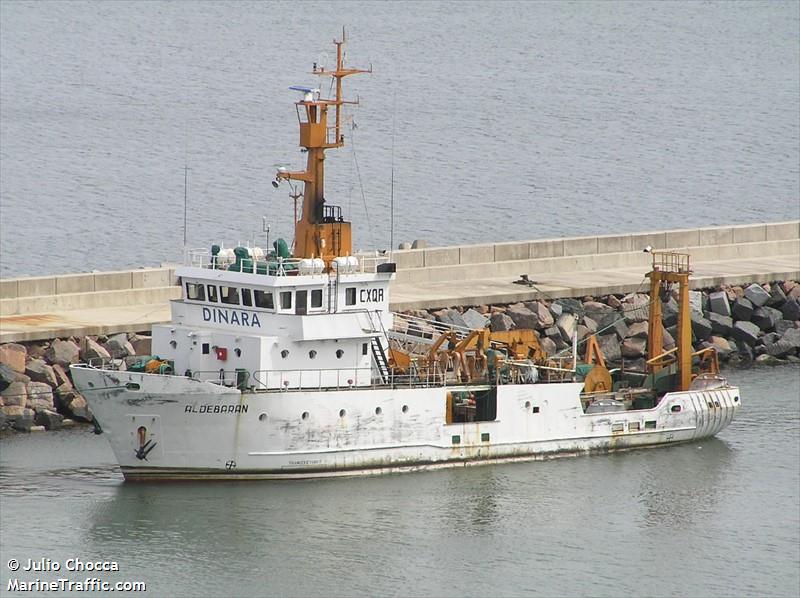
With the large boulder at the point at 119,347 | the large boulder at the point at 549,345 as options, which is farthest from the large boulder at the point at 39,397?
the large boulder at the point at 549,345

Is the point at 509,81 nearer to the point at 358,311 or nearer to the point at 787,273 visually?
the point at 787,273

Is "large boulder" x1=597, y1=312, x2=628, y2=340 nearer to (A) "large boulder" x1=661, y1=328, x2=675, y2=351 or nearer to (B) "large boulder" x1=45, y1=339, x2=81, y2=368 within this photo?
(A) "large boulder" x1=661, y1=328, x2=675, y2=351

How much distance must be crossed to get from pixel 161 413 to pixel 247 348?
1985mm

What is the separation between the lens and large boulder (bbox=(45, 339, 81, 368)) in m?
41.5

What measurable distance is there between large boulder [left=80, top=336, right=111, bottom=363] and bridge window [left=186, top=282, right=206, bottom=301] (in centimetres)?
462

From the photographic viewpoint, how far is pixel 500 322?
155 ft

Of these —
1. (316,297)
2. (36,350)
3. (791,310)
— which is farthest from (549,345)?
(36,350)

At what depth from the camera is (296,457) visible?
36.6 metres

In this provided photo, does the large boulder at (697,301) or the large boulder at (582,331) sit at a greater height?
the large boulder at (697,301)

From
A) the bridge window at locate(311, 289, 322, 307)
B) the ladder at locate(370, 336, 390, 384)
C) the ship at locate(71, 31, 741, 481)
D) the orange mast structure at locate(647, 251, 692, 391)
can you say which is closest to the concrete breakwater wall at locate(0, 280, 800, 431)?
the ship at locate(71, 31, 741, 481)

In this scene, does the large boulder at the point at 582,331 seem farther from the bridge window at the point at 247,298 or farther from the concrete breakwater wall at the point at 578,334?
the bridge window at the point at 247,298

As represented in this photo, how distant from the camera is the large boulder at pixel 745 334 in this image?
163 feet

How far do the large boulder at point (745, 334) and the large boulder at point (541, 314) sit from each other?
15.7 feet

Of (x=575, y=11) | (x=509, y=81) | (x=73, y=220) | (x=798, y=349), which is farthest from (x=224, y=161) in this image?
(x=575, y=11)
